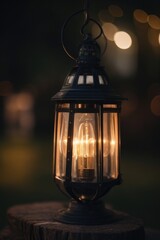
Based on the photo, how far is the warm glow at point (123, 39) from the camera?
58.6 ft

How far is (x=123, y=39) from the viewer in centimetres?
1811

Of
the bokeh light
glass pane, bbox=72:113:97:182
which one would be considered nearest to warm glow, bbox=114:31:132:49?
the bokeh light

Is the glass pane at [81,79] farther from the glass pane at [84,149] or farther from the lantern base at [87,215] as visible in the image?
the lantern base at [87,215]

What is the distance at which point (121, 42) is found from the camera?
1864 centimetres

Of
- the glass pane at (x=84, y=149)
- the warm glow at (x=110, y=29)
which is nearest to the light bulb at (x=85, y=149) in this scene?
the glass pane at (x=84, y=149)

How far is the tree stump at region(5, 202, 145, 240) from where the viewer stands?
4.82 m

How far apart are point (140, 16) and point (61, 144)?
1199 cm

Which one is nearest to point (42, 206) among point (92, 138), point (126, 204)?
point (92, 138)

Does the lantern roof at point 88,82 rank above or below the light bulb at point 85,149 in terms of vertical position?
above

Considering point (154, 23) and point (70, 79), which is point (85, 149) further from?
point (154, 23)

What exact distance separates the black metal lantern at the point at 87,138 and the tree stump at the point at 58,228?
12 centimetres

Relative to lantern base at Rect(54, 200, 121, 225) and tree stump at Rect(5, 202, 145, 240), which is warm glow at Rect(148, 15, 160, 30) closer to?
tree stump at Rect(5, 202, 145, 240)

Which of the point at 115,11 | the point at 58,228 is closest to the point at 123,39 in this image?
the point at 115,11

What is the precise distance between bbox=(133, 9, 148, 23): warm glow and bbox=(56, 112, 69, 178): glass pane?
1144cm
